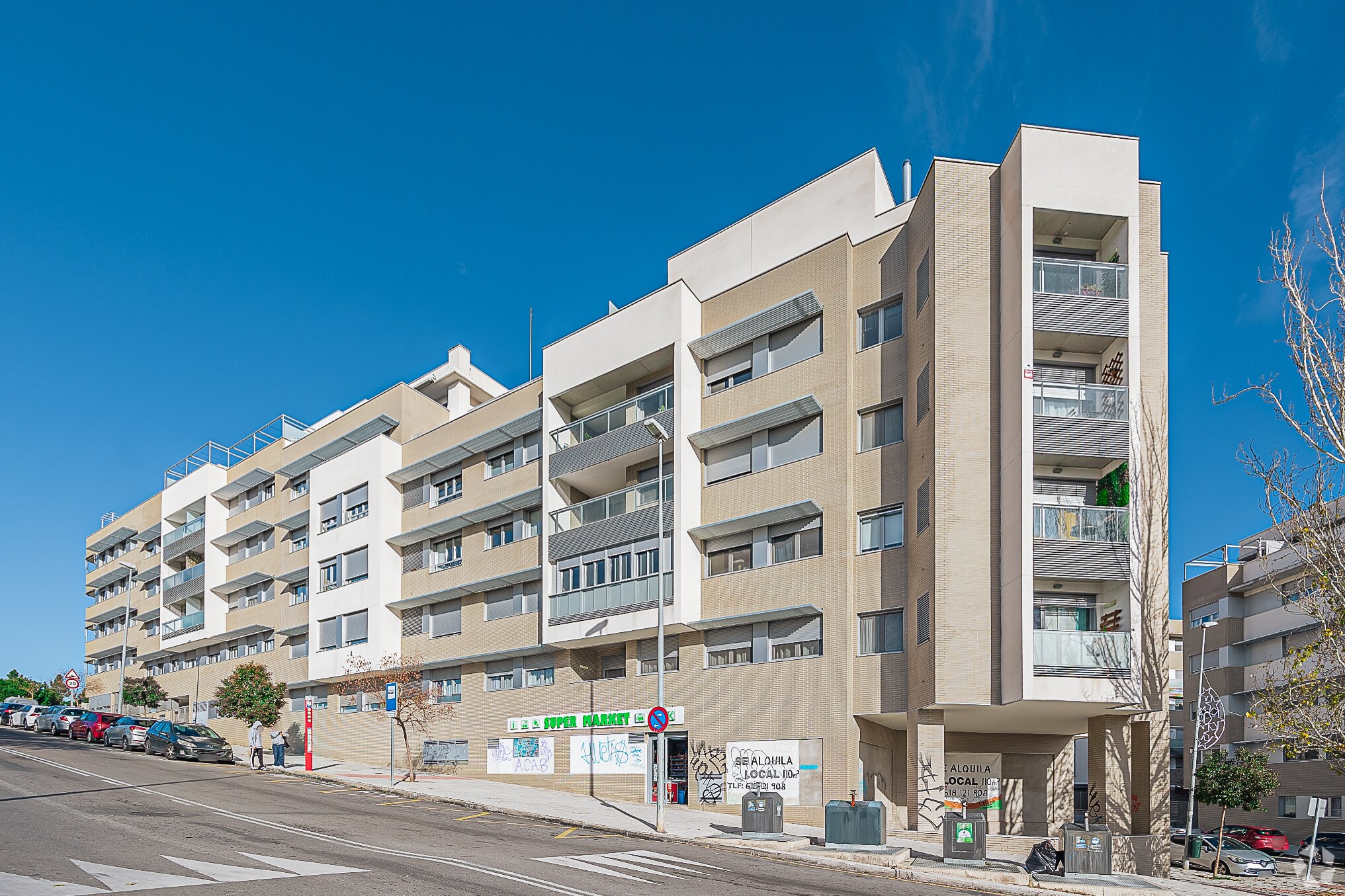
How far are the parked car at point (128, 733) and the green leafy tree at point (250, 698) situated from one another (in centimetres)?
299

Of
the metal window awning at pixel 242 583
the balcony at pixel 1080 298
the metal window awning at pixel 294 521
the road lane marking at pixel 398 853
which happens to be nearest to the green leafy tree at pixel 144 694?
the metal window awning at pixel 242 583

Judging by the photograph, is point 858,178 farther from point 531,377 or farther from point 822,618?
point 531,377

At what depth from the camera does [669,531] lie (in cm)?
3388

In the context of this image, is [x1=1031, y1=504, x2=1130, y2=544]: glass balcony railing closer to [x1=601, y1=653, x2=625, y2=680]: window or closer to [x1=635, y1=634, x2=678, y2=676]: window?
[x1=635, y1=634, x2=678, y2=676]: window

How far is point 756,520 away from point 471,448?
15.4 metres

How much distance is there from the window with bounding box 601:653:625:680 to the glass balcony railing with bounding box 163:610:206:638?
34.5m

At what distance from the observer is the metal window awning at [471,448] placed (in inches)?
1612

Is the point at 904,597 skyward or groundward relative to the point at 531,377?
groundward

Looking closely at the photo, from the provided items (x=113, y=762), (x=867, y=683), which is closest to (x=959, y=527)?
(x=867, y=683)

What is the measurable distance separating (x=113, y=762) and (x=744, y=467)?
23456mm

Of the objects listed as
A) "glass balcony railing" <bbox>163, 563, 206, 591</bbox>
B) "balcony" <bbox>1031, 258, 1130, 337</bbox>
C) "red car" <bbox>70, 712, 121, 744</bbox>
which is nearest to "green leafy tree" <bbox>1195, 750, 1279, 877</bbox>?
"balcony" <bbox>1031, 258, 1130, 337</bbox>

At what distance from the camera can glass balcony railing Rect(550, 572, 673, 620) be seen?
3356 centimetres

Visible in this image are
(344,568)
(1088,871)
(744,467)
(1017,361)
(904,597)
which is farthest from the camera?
(344,568)

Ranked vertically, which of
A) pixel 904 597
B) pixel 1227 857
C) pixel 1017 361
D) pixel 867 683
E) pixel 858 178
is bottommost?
pixel 1227 857
